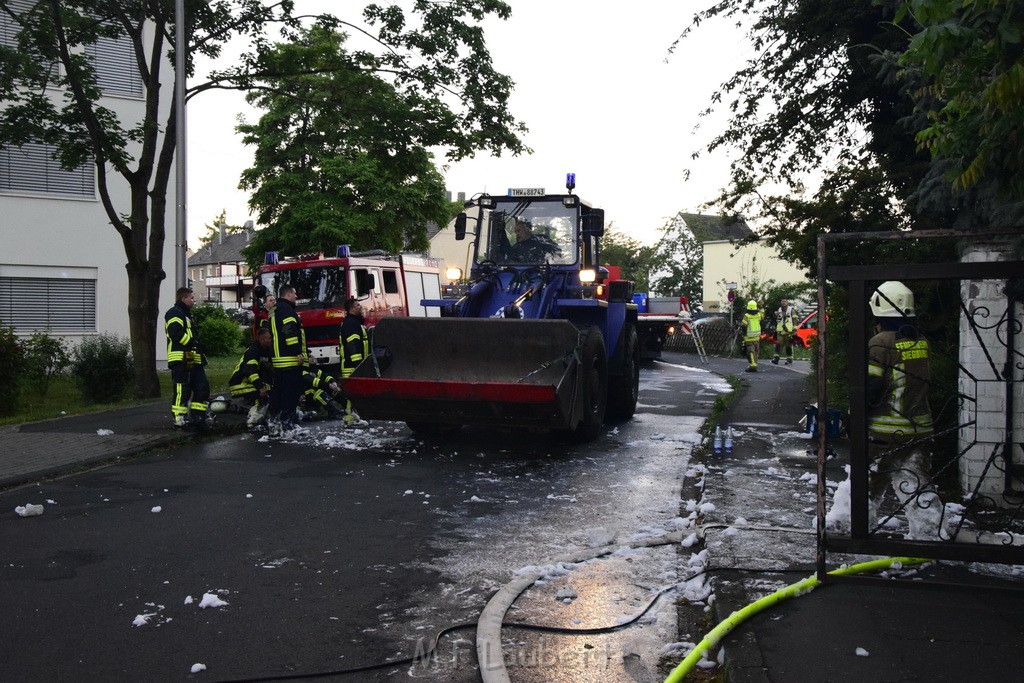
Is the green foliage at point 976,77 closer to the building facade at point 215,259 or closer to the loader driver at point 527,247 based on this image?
the loader driver at point 527,247

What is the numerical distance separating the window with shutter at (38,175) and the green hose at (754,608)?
22326 millimetres

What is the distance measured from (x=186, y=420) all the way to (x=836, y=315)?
9.17 m

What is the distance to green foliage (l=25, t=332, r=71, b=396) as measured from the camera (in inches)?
624

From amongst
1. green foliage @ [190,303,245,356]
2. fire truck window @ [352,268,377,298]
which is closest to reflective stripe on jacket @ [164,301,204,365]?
fire truck window @ [352,268,377,298]

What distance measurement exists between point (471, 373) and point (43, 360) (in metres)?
9.55

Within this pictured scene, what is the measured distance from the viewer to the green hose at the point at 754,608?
4.23m

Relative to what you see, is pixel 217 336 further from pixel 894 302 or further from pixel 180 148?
pixel 894 302

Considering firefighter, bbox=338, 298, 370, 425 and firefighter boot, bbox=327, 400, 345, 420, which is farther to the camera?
firefighter boot, bbox=327, 400, 345, 420

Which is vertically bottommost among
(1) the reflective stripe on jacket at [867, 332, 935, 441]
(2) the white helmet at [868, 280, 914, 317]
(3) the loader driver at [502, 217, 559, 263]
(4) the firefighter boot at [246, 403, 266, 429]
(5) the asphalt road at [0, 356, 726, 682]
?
(5) the asphalt road at [0, 356, 726, 682]

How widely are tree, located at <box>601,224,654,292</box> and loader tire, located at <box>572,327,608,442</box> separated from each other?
154 ft

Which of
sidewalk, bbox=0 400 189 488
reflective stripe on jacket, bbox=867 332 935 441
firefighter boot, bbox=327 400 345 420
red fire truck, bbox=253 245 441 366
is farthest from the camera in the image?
red fire truck, bbox=253 245 441 366

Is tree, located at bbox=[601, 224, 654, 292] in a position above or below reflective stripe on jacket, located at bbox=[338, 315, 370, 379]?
above

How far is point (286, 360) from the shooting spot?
11820mm

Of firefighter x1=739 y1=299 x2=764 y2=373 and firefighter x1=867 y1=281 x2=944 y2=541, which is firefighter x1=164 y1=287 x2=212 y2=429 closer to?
firefighter x1=867 y1=281 x2=944 y2=541
